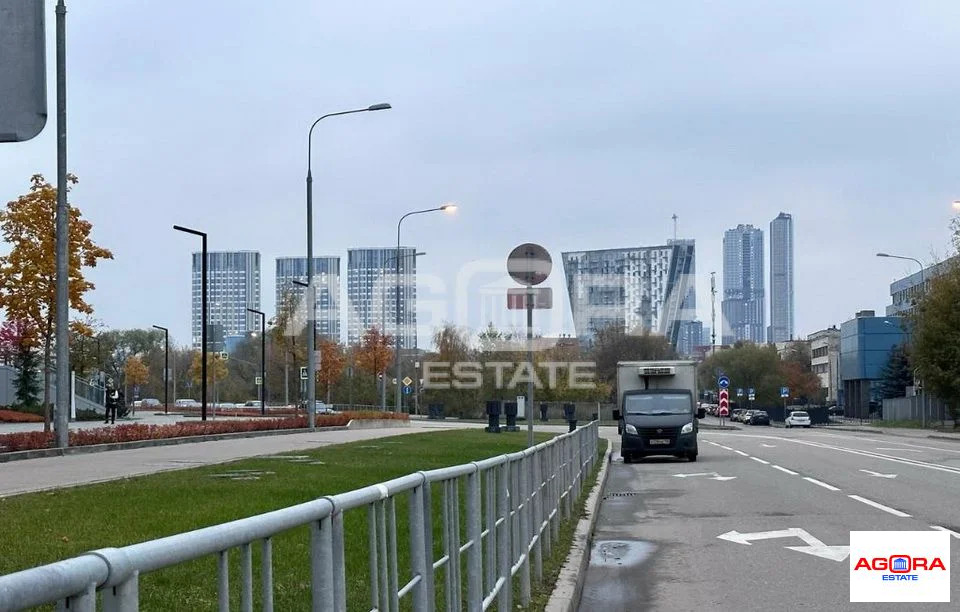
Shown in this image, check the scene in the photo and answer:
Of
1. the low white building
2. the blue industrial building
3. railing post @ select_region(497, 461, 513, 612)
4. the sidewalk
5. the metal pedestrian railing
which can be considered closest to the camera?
the metal pedestrian railing

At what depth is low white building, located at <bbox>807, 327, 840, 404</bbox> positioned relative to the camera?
6311 inches

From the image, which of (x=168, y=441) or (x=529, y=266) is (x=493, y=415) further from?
(x=529, y=266)

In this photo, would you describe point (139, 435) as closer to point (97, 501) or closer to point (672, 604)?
point (97, 501)

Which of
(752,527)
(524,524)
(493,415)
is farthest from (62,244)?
(493,415)

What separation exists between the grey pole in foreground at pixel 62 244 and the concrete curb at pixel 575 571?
42.6 ft

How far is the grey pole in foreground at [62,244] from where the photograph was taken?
2458 centimetres

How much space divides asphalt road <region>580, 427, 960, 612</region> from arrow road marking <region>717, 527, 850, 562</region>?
0.07 ft

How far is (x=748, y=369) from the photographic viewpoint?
436 feet

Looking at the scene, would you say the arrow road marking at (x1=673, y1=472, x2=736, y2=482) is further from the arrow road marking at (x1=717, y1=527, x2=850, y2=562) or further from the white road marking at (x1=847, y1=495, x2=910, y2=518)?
the arrow road marking at (x1=717, y1=527, x2=850, y2=562)

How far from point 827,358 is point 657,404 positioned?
467ft

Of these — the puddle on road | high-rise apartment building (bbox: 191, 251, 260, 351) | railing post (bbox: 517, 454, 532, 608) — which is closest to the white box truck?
the puddle on road

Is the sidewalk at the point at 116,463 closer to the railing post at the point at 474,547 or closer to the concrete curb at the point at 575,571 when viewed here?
the concrete curb at the point at 575,571

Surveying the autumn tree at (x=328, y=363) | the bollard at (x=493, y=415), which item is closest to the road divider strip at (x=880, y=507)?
the bollard at (x=493, y=415)

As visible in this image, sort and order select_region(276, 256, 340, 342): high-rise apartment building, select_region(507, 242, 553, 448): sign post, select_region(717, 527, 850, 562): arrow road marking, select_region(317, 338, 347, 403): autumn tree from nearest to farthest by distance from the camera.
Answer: select_region(717, 527, 850, 562): arrow road marking
select_region(507, 242, 553, 448): sign post
select_region(317, 338, 347, 403): autumn tree
select_region(276, 256, 340, 342): high-rise apartment building
